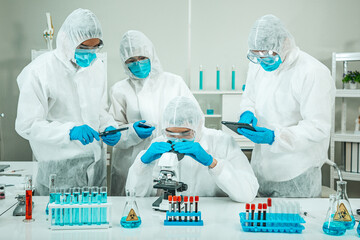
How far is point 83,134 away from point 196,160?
1.92ft

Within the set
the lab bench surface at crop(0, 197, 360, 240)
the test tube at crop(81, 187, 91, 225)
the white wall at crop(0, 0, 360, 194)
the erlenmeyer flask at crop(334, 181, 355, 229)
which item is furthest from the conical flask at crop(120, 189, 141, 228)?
the white wall at crop(0, 0, 360, 194)

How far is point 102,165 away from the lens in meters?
2.28

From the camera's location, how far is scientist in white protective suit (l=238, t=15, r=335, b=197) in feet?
6.28

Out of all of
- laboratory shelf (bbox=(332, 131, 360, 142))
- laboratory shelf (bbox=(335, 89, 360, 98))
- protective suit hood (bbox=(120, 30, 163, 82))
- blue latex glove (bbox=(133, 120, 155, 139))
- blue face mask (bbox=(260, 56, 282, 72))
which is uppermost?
protective suit hood (bbox=(120, 30, 163, 82))

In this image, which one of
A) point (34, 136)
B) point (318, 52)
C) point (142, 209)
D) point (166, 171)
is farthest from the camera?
point (318, 52)

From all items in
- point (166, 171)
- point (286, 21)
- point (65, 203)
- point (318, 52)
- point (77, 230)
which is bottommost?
point (77, 230)

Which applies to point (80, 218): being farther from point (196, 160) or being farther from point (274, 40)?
point (274, 40)

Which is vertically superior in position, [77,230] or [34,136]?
[34,136]

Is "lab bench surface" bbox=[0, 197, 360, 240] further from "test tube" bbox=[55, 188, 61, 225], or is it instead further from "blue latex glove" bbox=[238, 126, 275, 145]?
"blue latex glove" bbox=[238, 126, 275, 145]

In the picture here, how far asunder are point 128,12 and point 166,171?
2.84m

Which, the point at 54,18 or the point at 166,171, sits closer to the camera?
the point at 166,171

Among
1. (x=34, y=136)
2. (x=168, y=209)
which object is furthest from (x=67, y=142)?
(x=168, y=209)

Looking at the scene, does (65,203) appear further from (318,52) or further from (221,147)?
(318,52)

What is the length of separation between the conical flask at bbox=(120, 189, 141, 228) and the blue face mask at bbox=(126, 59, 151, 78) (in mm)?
913
